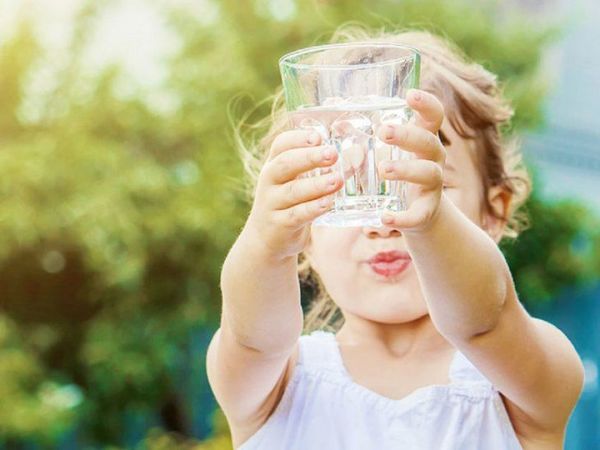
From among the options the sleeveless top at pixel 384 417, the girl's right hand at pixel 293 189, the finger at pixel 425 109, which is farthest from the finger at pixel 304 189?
the sleeveless top at pixel 384 417

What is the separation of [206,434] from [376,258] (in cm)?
655

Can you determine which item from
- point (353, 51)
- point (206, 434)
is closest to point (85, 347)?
point (206, 434)

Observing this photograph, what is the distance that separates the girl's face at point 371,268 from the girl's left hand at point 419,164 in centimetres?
41

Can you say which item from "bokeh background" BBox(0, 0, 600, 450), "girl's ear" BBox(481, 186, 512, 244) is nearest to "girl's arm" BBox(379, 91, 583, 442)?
"girl's ear" BBox(481, 186, 512, 244)

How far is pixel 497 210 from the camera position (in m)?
1.92

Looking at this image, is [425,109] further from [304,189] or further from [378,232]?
[378,232]

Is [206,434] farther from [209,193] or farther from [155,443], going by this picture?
[209,193]

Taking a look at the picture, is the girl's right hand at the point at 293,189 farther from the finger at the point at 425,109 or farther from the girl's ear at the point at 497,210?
the girl's ear at the point at 497,210

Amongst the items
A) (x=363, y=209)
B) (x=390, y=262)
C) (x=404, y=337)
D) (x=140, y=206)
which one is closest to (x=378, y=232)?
(x=390, y=262)

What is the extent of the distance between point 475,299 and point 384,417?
386 mm

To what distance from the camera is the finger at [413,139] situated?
1.11m

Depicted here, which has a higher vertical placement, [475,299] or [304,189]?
[304,189]

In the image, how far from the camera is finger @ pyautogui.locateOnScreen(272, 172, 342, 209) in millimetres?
1124

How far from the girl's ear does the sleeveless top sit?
0.30m
